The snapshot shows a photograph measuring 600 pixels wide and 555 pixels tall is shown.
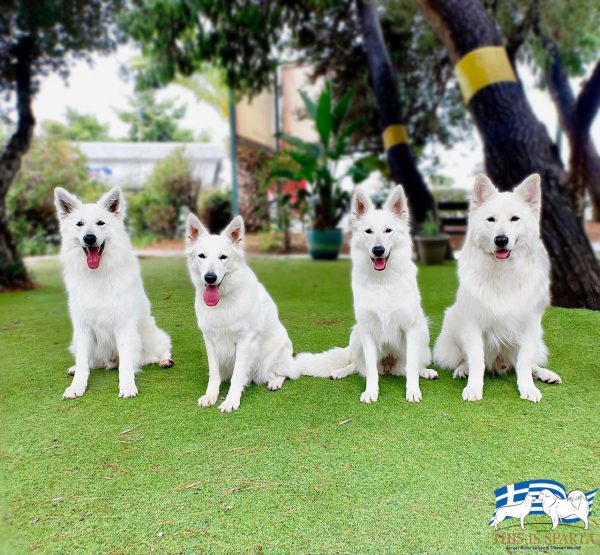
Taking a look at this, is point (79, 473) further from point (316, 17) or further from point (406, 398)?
point (316, 17)

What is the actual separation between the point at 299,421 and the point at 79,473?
936 mm

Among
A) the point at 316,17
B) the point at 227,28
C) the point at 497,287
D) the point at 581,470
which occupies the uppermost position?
the point at 316,17

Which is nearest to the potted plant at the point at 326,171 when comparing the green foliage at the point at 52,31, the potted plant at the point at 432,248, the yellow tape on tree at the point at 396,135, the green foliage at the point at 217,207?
the yellow tape on tree at the point at 396,135

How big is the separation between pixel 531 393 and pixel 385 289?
911 millimetres

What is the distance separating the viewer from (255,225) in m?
8.57

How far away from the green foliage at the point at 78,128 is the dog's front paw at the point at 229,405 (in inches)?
88.3

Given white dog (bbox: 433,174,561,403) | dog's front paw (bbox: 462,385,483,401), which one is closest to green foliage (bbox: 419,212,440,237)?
white dog (bbox: 433,174,561,403)

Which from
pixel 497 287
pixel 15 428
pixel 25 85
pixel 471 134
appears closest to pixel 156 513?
pixel 15 428

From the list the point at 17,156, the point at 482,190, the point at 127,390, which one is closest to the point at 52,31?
the point at 17,156

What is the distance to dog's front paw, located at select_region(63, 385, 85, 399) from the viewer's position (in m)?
2.28

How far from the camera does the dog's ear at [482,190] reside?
2234mm

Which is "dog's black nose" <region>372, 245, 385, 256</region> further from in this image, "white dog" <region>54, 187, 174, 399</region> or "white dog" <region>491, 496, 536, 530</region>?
"white dog" <region>54, 187, 174, 399</region>

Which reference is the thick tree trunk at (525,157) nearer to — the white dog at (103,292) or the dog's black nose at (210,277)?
the dog's black nose at (210,277)

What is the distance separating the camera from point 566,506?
→ 1.37 metres
